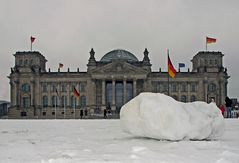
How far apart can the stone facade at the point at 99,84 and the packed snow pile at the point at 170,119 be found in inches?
2999

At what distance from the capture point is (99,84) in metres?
90.2

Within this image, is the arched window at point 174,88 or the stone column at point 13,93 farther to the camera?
the arched window at point 174,88

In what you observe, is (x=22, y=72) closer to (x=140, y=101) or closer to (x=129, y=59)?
(x=129, y=59)

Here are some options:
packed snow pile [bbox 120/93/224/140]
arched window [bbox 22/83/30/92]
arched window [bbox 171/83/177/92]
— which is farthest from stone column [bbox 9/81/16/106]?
packed snow pile [bbox 120/93/224/140]

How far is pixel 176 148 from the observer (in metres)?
8.91

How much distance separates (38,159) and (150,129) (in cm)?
467

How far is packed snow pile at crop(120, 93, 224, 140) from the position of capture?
411 inches

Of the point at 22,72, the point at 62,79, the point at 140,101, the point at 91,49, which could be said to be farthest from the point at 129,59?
the point at 140,101

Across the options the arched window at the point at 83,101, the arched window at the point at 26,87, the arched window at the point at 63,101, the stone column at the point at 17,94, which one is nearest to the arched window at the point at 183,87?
the arched window at the point at 83,101

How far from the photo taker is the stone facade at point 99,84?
88250 millimetres

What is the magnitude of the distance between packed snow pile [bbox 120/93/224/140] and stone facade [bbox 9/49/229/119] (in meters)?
76.2

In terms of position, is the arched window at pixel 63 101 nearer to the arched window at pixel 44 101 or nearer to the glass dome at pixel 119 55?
the arched window at pixel 44 101

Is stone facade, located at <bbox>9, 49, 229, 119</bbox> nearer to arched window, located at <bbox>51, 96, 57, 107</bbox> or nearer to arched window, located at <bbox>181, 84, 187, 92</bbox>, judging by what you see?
arched window, located at <bbox>51, 96, 57, 107</bbox>

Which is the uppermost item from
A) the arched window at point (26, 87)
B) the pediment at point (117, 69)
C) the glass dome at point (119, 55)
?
the glass dome at point (119, 55)
